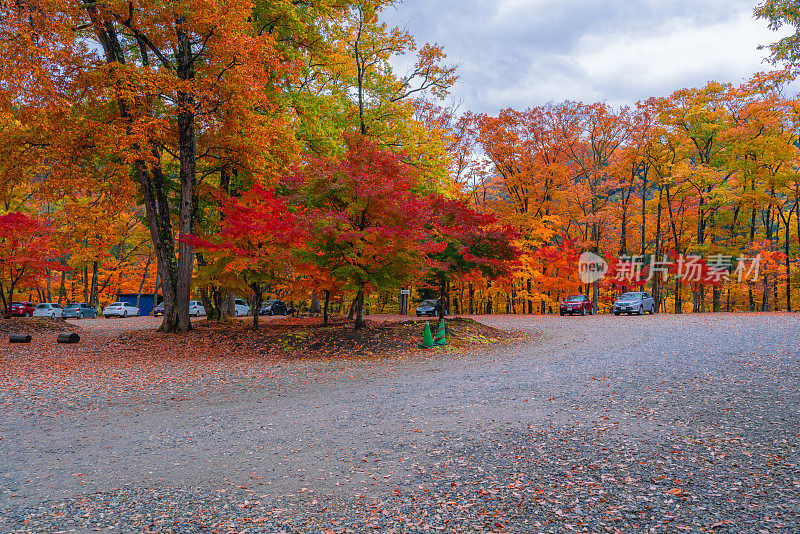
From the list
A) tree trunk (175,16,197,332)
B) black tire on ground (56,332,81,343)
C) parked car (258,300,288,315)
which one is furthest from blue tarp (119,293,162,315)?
tree trunk (175,16,197,332)

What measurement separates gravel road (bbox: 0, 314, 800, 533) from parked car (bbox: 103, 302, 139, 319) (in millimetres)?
31726

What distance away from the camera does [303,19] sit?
15742 millimetres

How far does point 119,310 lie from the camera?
117ft

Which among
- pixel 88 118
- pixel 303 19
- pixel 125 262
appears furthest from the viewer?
pixel 125 262

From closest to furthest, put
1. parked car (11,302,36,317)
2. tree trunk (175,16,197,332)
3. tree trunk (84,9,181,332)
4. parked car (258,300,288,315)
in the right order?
tree trunk (175,16,197,332) < tree trunk (84,9,181,332) < parked car (11,302,36,317) < parked car (258,300,288,315)

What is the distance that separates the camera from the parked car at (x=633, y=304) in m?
27.5

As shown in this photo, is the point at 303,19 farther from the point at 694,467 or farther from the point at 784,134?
the point at 784,134

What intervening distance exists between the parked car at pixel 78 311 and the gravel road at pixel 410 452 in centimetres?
2903

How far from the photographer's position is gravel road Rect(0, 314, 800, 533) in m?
3.04

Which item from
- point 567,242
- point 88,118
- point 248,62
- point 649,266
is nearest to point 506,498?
point 248,62

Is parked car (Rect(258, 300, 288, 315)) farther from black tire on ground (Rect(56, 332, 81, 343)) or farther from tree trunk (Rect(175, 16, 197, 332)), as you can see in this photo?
black tire on ground (Rect(56, 332, 81, 343))

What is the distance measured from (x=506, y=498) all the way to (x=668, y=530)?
101cm
